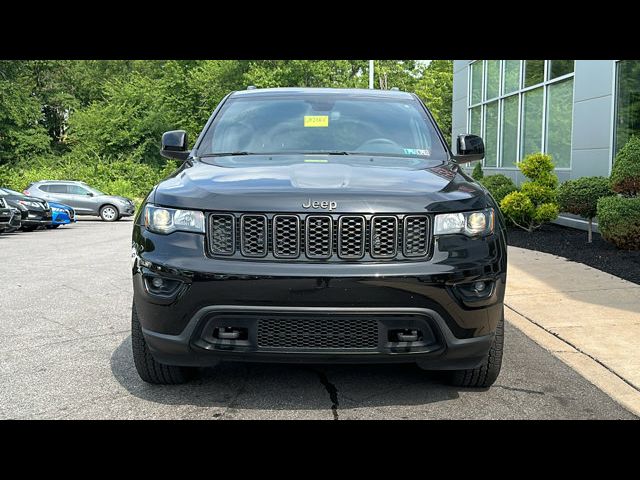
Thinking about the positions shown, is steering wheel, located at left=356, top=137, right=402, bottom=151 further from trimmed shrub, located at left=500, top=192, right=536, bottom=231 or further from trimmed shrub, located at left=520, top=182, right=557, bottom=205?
trimmed shrub, located at left=520, top=182, right=557, bottom=205

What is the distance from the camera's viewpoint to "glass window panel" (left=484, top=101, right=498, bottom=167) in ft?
68.2

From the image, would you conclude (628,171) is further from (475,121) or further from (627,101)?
(475,121)

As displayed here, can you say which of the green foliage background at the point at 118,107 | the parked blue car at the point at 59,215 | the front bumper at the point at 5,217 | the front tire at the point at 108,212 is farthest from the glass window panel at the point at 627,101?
the green foliage background at the point at 118,107

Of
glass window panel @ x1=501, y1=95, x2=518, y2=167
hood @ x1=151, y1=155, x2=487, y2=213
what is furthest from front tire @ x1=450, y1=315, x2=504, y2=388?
glass window panel @ x1=501, y1=95, x2=518, y2=167

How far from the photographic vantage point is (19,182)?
3831 cm

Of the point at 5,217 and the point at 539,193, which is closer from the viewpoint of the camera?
the point at 539,193

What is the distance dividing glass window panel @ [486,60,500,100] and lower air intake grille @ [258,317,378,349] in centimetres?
1827

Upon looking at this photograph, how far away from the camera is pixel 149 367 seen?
4.21 meters

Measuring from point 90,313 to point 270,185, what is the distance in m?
3.68

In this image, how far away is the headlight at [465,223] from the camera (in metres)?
3.70

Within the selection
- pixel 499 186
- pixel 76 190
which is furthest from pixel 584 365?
pixel 76 190

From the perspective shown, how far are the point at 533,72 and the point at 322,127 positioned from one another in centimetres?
1345

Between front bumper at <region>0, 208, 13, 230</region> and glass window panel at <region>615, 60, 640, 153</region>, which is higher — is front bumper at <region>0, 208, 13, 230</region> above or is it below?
below

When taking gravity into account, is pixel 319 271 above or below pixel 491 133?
below
